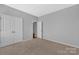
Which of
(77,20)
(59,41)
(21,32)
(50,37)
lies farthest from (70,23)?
(21,32)

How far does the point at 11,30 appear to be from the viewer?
427 cm

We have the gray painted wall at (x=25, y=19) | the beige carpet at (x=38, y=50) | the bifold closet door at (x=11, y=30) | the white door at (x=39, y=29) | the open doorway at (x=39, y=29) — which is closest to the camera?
the beige carpet at (x=38, y=50)

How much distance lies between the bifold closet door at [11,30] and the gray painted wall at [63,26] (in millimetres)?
A: 2027

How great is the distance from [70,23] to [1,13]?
326 cm

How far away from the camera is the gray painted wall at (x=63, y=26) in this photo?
3924 mm

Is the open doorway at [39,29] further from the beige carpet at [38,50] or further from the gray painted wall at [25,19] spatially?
Answer: the beige carpet at [38,50]

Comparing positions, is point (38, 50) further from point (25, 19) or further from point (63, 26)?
point (25, 19)

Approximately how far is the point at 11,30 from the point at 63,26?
2.74 meters

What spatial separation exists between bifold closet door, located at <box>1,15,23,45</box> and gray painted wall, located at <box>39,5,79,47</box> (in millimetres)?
2027

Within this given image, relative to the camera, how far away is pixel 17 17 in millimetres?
4656

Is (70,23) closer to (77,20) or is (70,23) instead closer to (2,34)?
(77,20)

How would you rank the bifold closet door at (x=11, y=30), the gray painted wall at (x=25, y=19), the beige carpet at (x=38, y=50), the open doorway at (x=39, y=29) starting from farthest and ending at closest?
the open doorway at (x=39, y=29)
the gray painted wall at (x=25, y=19)
the bifold closet door at (x=11, y=30)
the beige carpet at (x=38, y=50)

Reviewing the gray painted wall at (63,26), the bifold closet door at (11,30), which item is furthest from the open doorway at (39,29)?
the bifold closet door at (11,30)

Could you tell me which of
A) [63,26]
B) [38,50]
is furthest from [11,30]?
[63,26]
